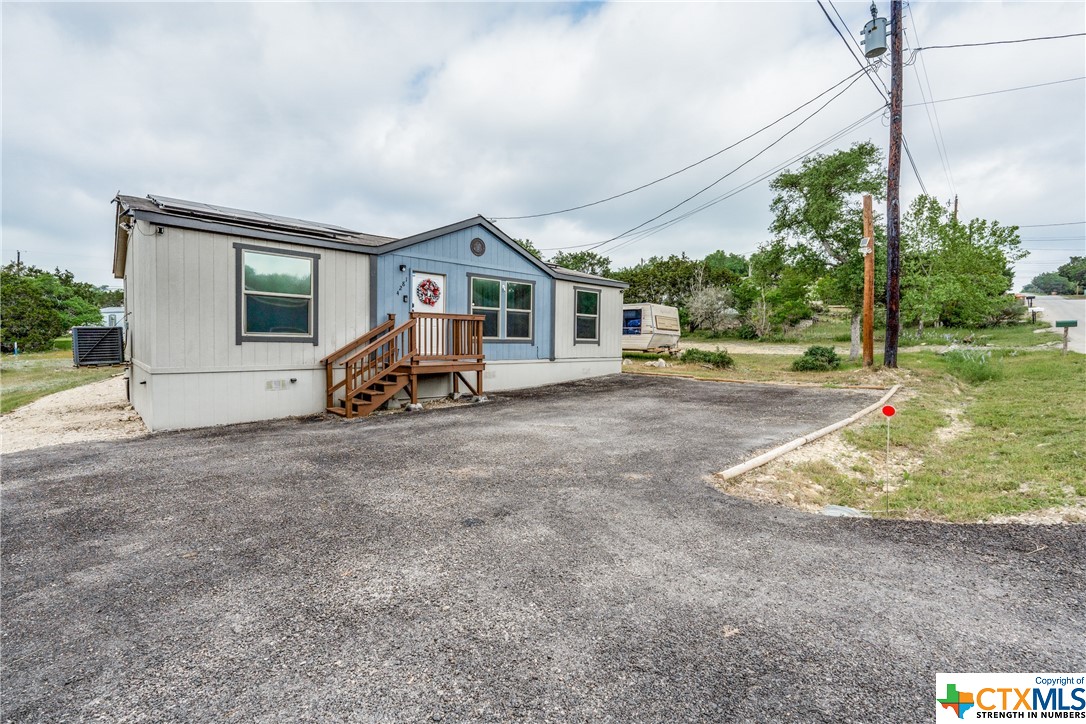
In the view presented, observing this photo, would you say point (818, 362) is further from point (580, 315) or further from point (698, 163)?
point (580, 315)

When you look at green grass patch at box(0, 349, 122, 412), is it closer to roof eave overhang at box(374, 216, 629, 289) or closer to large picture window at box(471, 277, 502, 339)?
roof eave overhang at box(374, 216, 629, 289)

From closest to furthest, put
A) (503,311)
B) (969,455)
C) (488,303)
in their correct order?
(969,455) < (488,303) < (503,311)

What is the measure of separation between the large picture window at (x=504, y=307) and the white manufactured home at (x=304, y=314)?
28 millimetres

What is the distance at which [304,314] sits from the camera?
307 inches

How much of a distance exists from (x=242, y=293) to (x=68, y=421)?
140 inches

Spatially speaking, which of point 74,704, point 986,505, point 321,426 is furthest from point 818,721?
point 321,426

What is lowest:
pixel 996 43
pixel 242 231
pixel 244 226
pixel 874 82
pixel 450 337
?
pixel 450 337

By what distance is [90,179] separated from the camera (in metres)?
17.4

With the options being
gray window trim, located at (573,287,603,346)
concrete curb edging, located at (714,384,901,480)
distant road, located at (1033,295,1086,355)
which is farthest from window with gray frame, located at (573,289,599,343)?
distant road, located at (1033,295,1086,355)

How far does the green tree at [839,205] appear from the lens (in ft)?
51.1

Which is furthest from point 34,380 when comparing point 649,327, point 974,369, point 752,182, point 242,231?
point 974,369

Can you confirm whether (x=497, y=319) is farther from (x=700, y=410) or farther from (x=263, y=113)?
(x=263, y=113)

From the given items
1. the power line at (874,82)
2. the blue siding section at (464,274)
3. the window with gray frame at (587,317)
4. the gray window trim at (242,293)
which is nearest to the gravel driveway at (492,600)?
the gray window trim at (242,293)

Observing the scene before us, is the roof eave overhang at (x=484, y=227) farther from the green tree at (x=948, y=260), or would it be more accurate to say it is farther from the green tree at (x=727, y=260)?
the green tree at (x=727, y=260)
